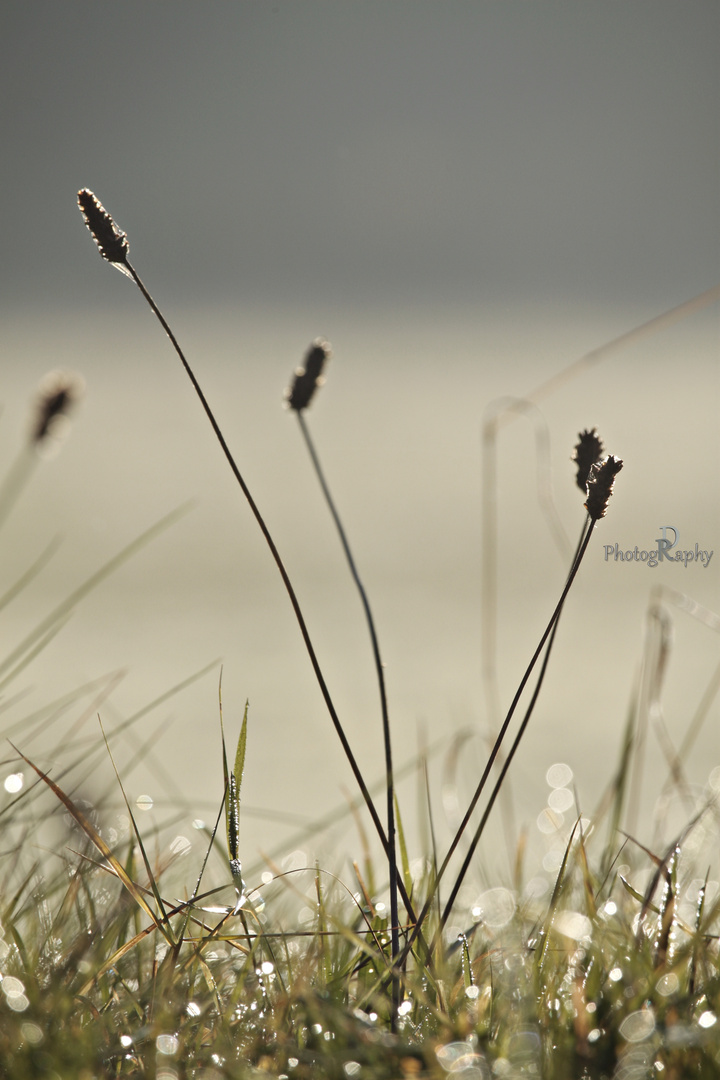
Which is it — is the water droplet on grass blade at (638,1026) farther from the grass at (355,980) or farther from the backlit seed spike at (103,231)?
the backlit seed spike at (103,231)

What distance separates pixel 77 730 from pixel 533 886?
79 cm

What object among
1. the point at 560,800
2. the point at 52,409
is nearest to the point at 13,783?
the point at 52,409

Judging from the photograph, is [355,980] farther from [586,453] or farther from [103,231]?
[103,231]

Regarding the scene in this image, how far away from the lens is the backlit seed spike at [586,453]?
79 centimetres

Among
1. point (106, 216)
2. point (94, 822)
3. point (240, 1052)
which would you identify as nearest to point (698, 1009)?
point (240, 1052)

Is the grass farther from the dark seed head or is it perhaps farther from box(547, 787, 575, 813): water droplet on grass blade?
box(547, 787, 575, 813): water droplet on grass blade

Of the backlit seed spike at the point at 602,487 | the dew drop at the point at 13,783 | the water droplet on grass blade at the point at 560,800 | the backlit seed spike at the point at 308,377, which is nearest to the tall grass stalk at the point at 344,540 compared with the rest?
the backlit seed spike at the point at 308,377

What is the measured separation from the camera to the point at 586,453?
79cm

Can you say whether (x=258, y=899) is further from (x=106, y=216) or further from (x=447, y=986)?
(x=106, y=216)

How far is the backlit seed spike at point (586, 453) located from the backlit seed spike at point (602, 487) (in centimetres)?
5

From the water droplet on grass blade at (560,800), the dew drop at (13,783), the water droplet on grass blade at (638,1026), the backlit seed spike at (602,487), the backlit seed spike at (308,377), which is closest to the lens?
the water droplet on grass blade at (638,1026)

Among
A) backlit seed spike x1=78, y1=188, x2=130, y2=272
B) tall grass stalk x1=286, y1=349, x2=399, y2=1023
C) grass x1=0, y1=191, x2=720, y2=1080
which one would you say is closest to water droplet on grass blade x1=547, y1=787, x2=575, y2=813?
grass x1=0, y1=191, x2=720, y2=1080

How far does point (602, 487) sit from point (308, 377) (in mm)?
336

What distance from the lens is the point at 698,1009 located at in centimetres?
74
